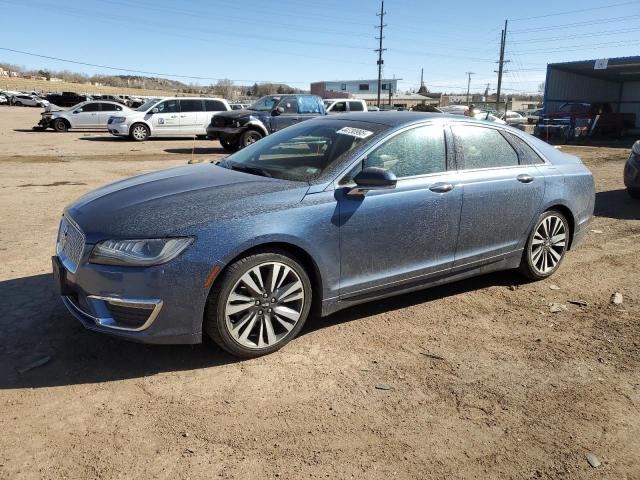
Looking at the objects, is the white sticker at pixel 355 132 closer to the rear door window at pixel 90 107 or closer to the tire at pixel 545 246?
the tire at pixel 545 246

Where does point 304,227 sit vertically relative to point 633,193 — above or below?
above

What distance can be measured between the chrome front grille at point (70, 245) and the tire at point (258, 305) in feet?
2.92

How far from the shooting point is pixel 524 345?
3.81 meters

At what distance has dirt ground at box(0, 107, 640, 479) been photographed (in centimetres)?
255

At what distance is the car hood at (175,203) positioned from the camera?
3.19 metres

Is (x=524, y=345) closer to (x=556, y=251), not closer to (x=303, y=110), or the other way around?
A: (x=556, y=251)

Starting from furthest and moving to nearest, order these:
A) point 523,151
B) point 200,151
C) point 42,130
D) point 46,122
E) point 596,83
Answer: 1. point 596,83
2. point 42,130
3. point 46,122
4. point 200,151
5. point 523,151

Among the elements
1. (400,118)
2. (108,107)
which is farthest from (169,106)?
(400,118)

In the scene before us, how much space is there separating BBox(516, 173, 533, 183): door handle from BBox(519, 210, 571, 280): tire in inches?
16.0

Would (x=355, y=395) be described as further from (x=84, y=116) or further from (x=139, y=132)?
(x=84, y=116)

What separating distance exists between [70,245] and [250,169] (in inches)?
58.2

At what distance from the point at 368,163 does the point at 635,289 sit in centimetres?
306

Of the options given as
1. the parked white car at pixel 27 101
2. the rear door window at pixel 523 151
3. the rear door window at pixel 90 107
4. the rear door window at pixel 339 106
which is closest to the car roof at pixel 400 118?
the rear door window at pixel 523 151

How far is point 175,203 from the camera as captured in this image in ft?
11.1
